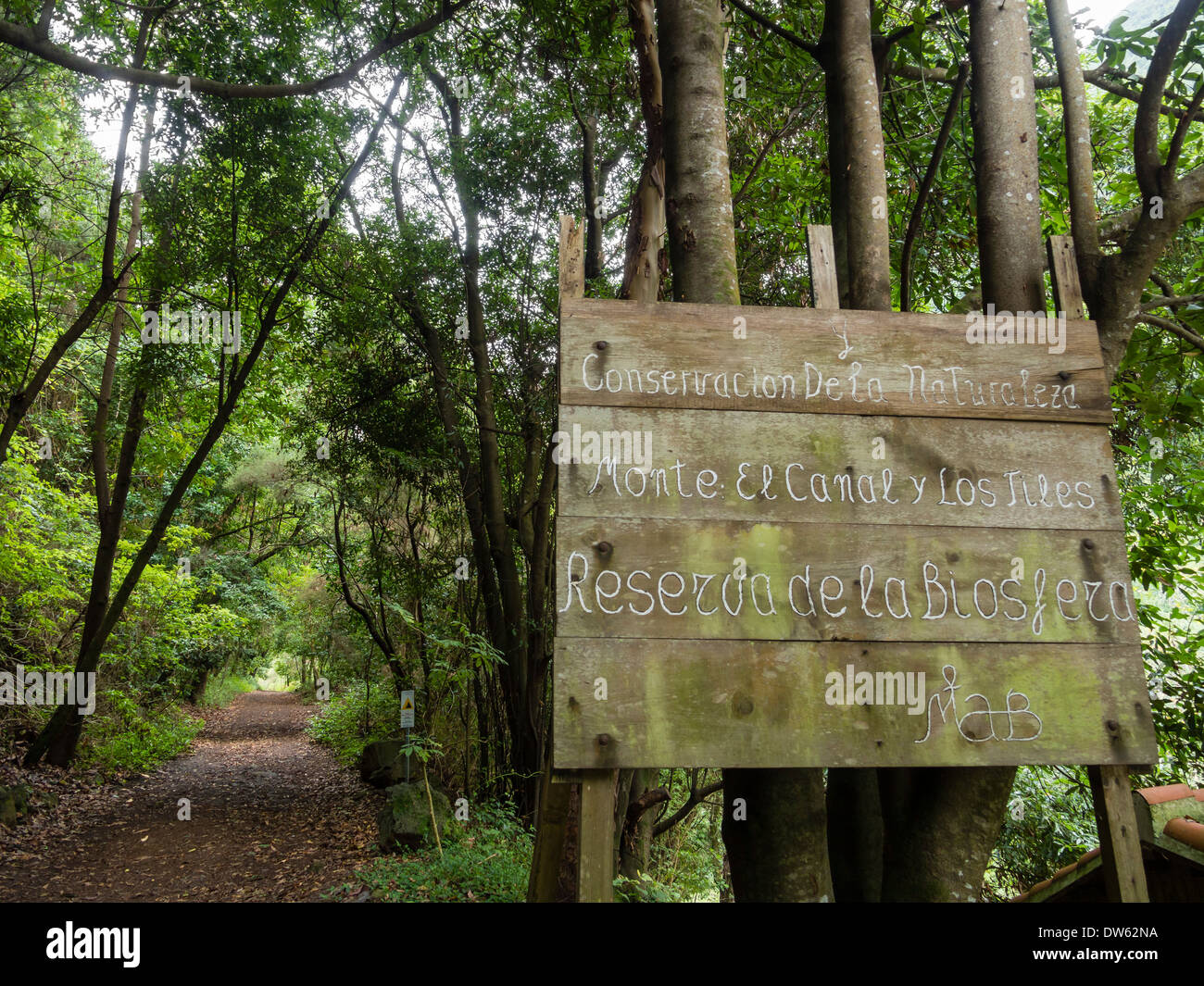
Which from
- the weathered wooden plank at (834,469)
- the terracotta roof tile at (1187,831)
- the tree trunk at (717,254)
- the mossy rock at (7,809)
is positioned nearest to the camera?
the weathered wooden plank at (834,469)

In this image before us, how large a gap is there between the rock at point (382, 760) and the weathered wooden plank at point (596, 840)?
313 inches

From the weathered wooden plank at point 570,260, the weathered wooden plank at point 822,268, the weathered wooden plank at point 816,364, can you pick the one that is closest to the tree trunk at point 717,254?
the weathered wooden plank at point 822,268

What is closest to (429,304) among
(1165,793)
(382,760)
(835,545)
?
(382,760)

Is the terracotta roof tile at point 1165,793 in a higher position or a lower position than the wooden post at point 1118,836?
lower

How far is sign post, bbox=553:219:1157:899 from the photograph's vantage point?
187 centimetres

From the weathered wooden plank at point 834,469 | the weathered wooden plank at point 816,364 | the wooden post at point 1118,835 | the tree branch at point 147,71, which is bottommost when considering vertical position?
the wooden post at point 1118,835

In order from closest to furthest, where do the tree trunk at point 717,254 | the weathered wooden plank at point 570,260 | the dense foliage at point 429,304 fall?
the weathered wooden plank at point 570,260 → the tree trunk at point 717,254 → the dense foliage at point 429,304

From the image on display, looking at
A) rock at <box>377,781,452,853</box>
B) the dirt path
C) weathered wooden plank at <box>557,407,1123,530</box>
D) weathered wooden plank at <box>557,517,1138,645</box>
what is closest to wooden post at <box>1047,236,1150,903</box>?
weathered wooden plank at <box>557,517,1138,645</box>

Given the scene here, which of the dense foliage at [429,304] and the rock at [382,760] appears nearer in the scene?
the dense foliage at [429,304]

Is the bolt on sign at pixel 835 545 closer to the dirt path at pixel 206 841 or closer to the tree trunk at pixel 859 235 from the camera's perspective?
the tree trunk at pixel 859 235

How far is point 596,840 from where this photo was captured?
70.0 inches

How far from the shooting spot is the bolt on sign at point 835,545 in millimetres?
1870

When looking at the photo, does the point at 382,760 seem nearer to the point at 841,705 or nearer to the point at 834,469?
the point at 841,705

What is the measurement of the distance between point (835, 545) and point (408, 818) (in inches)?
234
